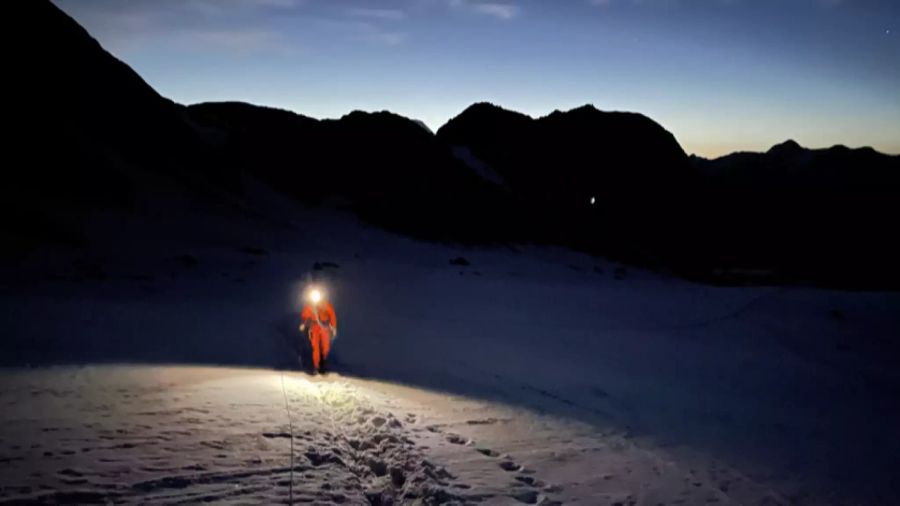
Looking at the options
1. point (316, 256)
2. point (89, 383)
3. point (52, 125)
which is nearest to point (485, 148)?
point (316, 256)

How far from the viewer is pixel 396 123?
59.0 metres

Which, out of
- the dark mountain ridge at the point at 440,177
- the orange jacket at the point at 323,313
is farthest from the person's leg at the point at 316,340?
the dark mountain ridge at the point at 440,177

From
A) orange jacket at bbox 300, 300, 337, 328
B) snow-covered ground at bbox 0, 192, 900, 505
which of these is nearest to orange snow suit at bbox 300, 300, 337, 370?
orange jacket at bbox 300, 300, 337, 328

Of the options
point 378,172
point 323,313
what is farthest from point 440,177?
point 323,313

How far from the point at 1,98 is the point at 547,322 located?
110 feet

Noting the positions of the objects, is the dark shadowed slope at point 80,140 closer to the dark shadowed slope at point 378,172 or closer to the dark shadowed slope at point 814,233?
the dark shadowed slope at point 378,172

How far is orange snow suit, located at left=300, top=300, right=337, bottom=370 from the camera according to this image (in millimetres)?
12023

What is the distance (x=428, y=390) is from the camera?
450 inches

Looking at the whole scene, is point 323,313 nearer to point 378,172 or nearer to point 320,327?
point 320,327

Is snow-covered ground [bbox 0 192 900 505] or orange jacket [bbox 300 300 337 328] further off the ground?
orange jacket [bbox 300 300 337 328]

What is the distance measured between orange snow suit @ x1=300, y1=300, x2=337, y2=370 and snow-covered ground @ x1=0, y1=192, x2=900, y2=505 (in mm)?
662

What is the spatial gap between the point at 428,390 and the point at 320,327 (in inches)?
111

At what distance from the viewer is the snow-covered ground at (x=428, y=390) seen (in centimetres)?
617

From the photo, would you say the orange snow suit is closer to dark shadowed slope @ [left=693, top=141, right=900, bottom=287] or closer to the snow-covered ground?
the snow-covered ground
